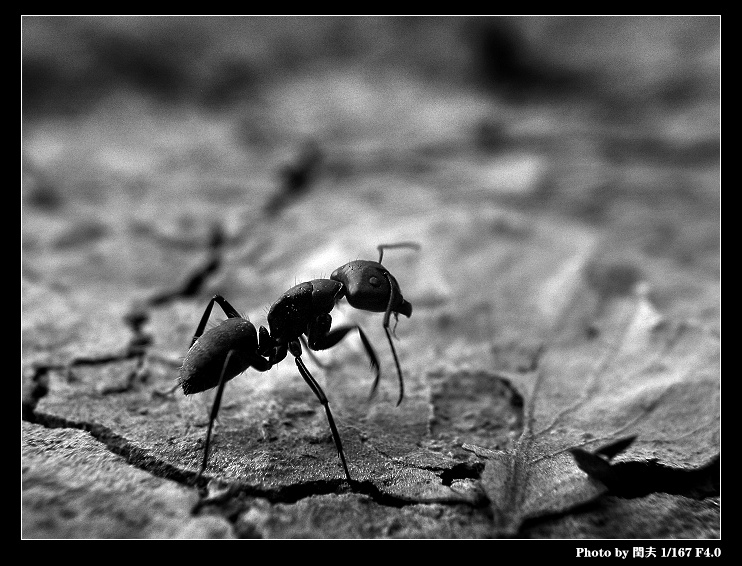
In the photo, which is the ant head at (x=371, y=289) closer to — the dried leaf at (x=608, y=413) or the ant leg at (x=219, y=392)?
the ant leg at (x=219, y=392)

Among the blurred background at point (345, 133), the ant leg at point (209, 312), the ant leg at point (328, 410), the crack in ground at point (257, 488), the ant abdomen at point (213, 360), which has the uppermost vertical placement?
the blurred background at point (345, 133)

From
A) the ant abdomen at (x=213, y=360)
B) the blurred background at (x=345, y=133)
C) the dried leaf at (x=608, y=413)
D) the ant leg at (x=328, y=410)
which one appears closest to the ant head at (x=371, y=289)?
the ant leg at (x=328, y=410)

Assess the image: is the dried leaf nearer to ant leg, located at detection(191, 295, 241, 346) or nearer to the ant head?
the ant head

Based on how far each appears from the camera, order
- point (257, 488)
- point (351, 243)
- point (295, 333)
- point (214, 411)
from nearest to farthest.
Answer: point (257, 488) → point (214, 411) → point (295, 333) → point (351, 243)

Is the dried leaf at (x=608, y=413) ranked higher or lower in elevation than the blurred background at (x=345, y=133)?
lower

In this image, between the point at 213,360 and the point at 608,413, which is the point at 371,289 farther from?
the point at 608,413

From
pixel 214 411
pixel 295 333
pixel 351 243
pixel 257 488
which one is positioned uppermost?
pixel 351 243

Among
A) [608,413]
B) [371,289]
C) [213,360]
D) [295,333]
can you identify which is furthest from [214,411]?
[608,413]
